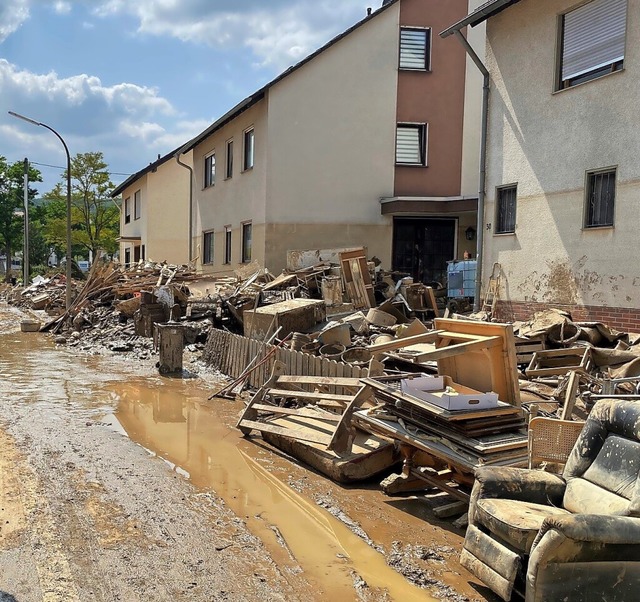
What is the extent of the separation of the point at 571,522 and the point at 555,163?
10425 mm

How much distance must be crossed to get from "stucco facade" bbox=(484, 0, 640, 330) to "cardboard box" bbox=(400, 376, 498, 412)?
20.1ft

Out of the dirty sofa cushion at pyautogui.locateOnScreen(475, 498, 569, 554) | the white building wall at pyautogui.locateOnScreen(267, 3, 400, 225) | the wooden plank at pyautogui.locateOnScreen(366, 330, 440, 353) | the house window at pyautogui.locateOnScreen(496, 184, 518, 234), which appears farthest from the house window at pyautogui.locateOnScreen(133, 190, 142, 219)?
the dirty sofa cushion at pyautogui.locateOnScreen(475, 498, 569, 554)

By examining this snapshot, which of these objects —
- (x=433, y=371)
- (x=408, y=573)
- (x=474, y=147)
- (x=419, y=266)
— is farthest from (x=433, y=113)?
(x=408, y=573)

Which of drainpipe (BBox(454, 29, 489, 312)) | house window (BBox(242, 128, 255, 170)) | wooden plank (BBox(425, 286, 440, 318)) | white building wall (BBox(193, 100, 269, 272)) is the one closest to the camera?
drainpipe (BBox(454, 29, 489, 312))

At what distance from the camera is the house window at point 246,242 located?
71.1ft

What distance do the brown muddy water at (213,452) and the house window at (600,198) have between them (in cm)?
737

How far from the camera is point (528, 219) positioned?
13.4m

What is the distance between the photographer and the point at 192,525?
5.25m

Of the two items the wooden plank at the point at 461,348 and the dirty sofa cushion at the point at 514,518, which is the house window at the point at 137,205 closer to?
the wooden plank at the point at 461,348

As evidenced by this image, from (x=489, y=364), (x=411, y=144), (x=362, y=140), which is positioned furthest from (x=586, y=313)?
(x=362, y=140)

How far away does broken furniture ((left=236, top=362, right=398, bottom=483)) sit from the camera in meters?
6.52

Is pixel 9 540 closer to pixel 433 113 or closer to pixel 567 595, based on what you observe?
pixel 567 595

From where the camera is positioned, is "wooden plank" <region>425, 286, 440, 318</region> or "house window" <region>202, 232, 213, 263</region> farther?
"house window" <region>202, 232, 213, 263</region>

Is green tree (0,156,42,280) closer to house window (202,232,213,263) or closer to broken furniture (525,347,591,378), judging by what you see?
house window (202,232,213,263)
